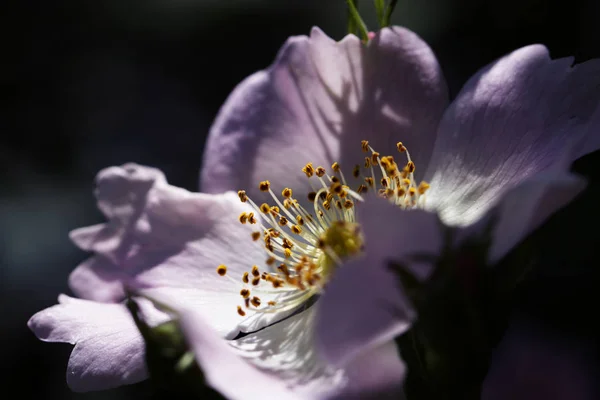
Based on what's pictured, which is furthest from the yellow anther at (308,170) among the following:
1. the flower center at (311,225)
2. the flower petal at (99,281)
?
the flower petal at (99,281)

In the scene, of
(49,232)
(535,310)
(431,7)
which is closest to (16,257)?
(49,232)

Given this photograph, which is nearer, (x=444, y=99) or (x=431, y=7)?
(x=444, y=99)

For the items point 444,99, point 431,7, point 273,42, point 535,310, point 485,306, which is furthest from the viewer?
point 273,42

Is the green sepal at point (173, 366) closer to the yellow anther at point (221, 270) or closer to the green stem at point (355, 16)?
the yellow anther at point (221, 270)

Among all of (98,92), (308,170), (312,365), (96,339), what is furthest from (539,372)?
(98,92)

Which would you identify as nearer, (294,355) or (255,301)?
(294,355)

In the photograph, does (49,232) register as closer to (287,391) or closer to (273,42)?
(273,42)

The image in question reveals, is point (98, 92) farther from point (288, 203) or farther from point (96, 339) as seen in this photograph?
point (96, 339)

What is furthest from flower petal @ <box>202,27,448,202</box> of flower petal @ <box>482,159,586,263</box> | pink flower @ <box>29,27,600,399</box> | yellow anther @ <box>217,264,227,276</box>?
flower petal @ <box>482,159,586,263</box>
